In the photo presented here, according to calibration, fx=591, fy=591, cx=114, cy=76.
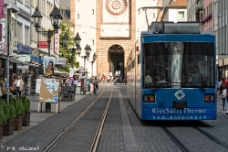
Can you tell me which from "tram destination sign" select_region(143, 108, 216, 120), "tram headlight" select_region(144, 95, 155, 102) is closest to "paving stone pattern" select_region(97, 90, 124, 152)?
"tram headlight" select_region(144, 95, 155, 102)

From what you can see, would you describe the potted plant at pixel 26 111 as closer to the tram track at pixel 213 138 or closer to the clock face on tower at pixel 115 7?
the tram track at pixel 213 138

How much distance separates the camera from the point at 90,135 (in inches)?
567

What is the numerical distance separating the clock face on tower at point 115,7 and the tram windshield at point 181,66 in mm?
84907

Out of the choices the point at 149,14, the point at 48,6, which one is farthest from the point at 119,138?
the point at 149,14

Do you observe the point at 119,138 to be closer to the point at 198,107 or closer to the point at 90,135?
the point at 90,135

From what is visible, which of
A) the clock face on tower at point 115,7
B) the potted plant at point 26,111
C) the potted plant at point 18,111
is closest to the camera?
the potted plant at point 18,111

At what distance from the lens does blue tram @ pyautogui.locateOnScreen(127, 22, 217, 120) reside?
16484 millimetres

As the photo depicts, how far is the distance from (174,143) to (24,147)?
319 centimetres

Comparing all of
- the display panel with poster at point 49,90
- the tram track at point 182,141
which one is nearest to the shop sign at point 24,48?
the display panel with poster at point 49,90

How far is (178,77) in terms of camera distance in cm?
1650

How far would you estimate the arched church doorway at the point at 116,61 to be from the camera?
359 ft

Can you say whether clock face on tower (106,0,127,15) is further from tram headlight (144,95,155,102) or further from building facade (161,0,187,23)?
tram headlight (144,95,155,102)

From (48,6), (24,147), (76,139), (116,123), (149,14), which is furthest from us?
(149,14)

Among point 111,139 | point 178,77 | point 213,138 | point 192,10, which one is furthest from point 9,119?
point 192,10
